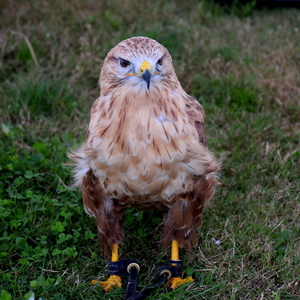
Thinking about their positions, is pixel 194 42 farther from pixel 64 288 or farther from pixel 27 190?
pixel 64 288

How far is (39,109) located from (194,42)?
224 centimetres

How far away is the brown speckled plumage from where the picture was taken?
2.60 metres

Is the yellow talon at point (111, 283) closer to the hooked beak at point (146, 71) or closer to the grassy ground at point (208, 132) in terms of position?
the grassy ground at point (208, 132)

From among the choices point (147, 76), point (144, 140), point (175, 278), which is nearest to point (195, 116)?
point (144, 140)

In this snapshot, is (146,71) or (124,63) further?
(124,63)

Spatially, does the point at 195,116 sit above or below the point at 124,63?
below

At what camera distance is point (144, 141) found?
262cm

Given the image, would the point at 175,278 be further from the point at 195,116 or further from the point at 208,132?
the point at 208,132

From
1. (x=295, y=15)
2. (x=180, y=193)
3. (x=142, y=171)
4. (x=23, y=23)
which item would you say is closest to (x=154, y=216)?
(x=180, y=193)

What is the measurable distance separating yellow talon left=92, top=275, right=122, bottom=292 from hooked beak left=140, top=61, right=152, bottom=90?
148cm

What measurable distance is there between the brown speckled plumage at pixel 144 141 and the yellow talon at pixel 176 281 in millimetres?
476

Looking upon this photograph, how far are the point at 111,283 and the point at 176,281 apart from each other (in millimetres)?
465

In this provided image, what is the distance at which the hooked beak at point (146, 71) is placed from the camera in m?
2.46

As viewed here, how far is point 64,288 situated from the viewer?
3021mm
